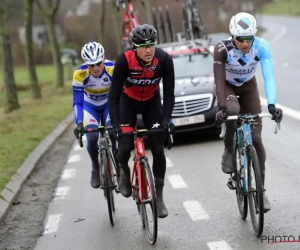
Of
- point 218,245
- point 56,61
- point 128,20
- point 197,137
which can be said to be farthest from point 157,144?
point 56,61

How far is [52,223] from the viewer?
8.41m

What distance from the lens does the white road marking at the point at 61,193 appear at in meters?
9.86

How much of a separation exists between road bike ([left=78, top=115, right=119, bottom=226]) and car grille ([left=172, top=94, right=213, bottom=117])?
5.04 meters

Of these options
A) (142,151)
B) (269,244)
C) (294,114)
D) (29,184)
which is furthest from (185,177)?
(294,114)

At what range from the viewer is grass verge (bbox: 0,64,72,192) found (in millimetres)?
12286

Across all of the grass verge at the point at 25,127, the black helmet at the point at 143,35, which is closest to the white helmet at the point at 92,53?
the black helmet at the point at 143,35

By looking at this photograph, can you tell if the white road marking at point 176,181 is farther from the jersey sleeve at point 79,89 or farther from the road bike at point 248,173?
the road bike at point 248,173

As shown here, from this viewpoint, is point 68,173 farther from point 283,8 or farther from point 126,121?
point 283,8

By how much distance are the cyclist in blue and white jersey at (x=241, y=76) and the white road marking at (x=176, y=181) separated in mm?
2157

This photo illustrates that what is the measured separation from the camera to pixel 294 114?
1619cm

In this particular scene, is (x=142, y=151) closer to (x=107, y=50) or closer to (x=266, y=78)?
(x=266, y=78)

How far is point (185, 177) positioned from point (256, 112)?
3.00 meters

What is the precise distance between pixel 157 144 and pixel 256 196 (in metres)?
1.14

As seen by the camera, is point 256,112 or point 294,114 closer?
point 256,112
